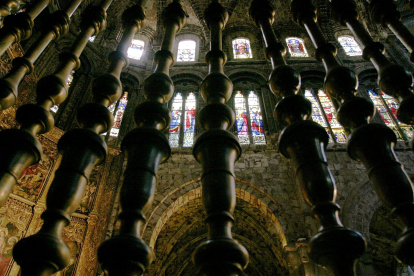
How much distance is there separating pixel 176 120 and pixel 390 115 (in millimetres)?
6661

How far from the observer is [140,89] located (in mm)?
Answer: 10219

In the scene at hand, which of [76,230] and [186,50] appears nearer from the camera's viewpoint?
[76,230]

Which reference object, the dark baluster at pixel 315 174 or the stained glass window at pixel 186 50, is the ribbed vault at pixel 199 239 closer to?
the dark baluster at pixel 315 174

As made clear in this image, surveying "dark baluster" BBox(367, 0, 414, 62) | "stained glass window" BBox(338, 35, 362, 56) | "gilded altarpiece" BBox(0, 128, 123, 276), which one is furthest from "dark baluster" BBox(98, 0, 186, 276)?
"stained glass window" BBox(338, 35, 362, 56)

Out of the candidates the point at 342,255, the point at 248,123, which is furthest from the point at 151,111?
the point at 248,123

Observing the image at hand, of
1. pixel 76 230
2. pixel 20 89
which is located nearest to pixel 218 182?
pixel 76 230

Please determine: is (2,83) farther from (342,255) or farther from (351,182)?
(351,182)

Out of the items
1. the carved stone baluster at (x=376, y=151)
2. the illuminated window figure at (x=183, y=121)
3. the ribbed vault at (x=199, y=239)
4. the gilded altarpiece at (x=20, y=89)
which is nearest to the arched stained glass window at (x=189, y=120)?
the illuminated window figure at (x=183, y=121)

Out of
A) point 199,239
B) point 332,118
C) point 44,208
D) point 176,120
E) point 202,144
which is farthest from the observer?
point 199,239

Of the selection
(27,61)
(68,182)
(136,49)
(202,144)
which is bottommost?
(68,182)

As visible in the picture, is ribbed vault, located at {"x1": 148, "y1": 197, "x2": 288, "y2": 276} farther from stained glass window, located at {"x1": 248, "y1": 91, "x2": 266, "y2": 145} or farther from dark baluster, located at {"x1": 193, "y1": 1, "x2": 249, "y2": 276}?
dark baluster, located at {"x1": 193, "y1": 1, "x2": 249, "y2": 276}

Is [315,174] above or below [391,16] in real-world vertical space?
below

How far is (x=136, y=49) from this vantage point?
12125 millimetres

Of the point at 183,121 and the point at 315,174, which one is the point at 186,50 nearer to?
the point at 183,121
